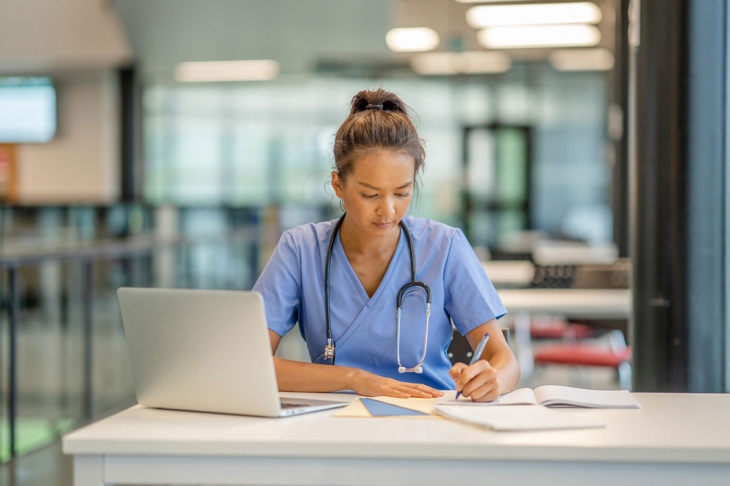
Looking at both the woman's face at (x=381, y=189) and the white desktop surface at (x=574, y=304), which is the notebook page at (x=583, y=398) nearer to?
the woman's face at (x=381, y=189)

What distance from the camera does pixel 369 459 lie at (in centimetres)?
125

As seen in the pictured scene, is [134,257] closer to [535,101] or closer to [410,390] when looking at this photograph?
[410,390]

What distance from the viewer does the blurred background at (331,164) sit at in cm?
215

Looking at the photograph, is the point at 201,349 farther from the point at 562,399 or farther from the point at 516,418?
the point at 562,399

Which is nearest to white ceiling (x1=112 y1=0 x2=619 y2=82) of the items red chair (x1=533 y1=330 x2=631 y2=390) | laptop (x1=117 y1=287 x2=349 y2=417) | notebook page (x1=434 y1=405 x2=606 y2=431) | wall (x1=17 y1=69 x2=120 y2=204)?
red chair (x1=533 y1=330 x2=631 y2=390)

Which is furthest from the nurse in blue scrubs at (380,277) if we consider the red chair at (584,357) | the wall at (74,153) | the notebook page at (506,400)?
the wall at (74,153)

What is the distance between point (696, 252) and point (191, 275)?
496 centimetres

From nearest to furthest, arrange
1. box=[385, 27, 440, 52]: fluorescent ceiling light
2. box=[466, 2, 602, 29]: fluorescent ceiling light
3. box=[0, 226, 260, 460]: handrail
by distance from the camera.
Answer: box=[0, 226, 260, 460]: handrail < box=[466, 2, 602, 29]: fluorescent ceiling light < box=[385, 27, 440, 52]: fluorescent ceiling light

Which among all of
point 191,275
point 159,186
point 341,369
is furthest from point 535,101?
point 341,369

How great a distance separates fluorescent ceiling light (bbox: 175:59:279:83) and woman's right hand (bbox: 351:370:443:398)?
10017mm

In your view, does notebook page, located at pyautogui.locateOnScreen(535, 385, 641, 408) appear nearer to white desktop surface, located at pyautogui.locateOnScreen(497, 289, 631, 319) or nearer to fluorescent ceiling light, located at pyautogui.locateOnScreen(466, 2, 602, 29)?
white desktop surface, located at pyautogui.locateOnScreen(497, 289, 631, 319)

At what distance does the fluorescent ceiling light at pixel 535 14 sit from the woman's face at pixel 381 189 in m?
3.97

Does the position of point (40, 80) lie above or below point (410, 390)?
above

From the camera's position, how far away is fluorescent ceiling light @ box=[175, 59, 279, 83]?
37.3 ft
